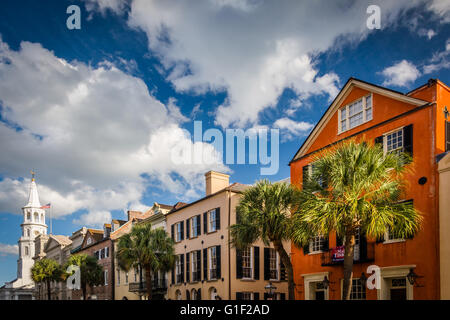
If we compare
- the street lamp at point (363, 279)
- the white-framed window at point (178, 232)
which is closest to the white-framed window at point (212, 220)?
the white-framed window at point (178, 232)

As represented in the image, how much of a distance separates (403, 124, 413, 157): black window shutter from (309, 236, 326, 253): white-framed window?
757cm

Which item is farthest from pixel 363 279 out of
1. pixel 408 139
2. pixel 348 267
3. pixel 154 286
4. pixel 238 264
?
pixel 154 286

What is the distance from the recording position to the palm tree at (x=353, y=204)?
54.8 ft

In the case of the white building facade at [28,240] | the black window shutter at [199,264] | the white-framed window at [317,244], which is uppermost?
the white-framed window at [317,244]

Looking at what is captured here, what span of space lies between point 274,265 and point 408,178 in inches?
691

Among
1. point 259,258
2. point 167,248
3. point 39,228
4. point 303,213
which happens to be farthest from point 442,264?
point 39,228

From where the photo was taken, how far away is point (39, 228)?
12131cm

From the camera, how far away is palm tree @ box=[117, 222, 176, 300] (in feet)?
111

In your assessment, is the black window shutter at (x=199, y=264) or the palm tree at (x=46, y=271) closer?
the black window shutter at (x=199, y=264)

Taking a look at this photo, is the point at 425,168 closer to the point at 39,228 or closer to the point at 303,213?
the point at 303,213

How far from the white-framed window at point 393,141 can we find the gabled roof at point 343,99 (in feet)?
5.51

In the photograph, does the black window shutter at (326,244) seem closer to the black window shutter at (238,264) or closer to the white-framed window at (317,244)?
the white-framed window at (317,244)

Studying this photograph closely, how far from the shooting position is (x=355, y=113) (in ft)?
79.6

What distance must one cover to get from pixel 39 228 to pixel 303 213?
120041 mm
